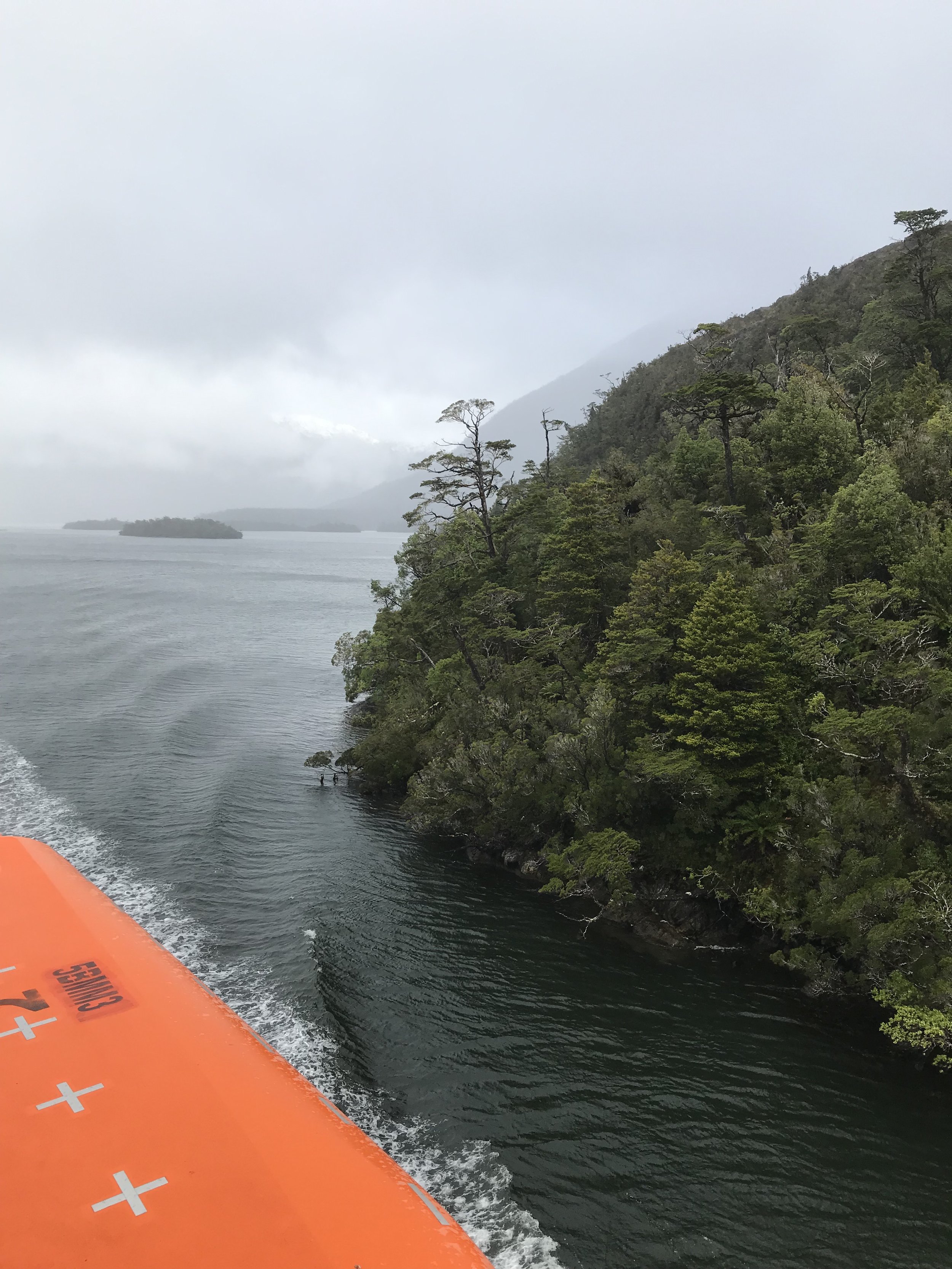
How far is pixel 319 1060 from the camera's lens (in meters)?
18.9

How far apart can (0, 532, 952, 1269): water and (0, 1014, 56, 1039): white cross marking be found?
4.97 meters

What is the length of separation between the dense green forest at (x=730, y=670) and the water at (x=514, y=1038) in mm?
2038

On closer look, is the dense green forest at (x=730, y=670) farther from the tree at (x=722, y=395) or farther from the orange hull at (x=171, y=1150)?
the orange hull at (x=171, y=1150)

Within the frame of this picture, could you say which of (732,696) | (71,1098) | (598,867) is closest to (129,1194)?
(71,1098)

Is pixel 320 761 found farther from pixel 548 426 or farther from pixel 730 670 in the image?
pixel 548 426

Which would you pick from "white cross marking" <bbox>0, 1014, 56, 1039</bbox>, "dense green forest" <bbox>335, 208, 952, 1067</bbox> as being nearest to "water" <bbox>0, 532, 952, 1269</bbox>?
"dense green forest" <bbox>335, 208, 952, 1067</bbox>

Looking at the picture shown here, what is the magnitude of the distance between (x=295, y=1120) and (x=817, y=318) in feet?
202

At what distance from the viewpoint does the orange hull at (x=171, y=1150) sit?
499 inches

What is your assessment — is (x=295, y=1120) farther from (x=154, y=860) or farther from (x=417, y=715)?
(x=417, y=715)

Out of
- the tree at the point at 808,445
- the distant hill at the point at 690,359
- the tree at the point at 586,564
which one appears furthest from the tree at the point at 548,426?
the tree at the point at 808,445

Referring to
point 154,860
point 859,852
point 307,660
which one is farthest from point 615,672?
point 307,660

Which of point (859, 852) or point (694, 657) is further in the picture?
point (694, 657)

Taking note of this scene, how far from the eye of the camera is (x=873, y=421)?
3966cm

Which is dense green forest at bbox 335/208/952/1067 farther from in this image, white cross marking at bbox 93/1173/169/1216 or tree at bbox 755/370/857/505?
white cross marking at bbox 93/1173/169/1216
